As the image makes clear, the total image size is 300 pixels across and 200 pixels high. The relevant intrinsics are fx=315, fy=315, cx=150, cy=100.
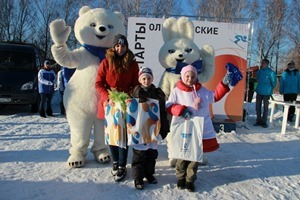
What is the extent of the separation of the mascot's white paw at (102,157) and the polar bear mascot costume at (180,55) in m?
0.87

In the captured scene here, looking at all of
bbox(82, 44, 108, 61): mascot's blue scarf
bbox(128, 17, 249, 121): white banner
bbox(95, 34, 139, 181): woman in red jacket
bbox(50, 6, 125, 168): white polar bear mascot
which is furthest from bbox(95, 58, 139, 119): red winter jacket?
bbox(128, 17, 249, 121): white banner

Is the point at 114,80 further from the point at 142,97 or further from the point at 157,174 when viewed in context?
the point at 157,174

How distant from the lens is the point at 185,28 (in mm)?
4777

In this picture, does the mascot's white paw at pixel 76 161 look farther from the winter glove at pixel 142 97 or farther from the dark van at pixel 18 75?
the dark van at pixel 18 75

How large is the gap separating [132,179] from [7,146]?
8.11 feet

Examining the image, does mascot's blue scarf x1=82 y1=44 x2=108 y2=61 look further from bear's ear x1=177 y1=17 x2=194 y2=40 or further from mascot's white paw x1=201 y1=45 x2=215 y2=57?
mascot's white paw x1=201 y1=45 x2=215 y2=57

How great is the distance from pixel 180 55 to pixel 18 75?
5.85 meters

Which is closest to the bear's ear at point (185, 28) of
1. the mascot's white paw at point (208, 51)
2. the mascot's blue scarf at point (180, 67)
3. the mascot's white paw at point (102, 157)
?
the mascot's white paw at point (208, 51)

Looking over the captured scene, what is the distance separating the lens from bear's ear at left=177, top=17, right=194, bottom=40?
186 inches

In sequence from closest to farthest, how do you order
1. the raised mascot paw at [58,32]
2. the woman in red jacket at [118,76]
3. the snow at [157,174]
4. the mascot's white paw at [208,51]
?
the snow at [157,174]
the woman in red jacket at [118,76]
the raised mascot paw at [58,32]
the mascot's white paw at [208,51]

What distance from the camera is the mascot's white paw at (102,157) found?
13.8 feet

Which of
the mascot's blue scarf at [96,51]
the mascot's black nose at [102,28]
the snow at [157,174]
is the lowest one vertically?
the snow at [157,174]

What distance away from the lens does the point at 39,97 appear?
30.9 ft

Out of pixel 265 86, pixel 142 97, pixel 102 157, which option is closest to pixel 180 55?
pixel 142 97
